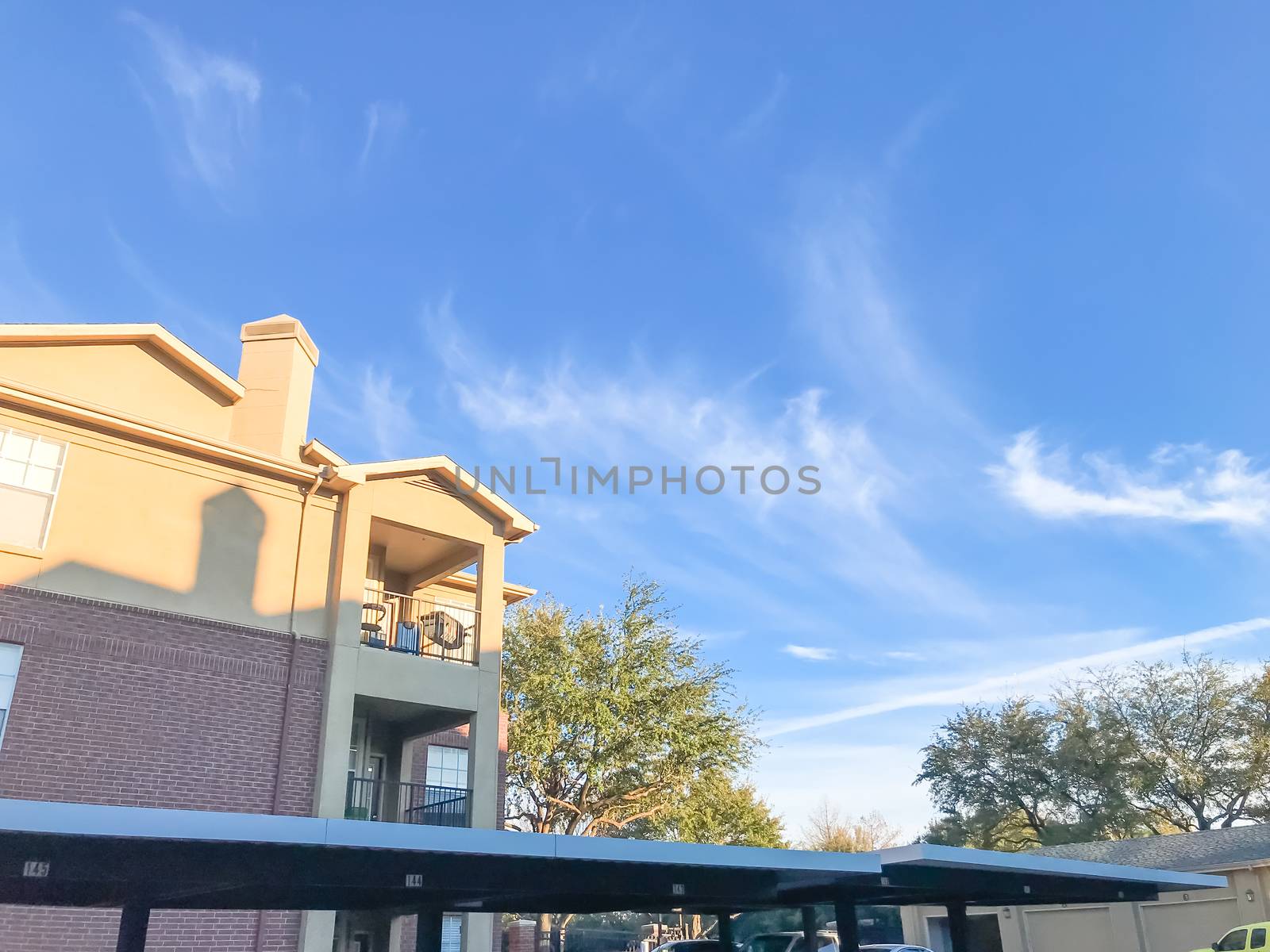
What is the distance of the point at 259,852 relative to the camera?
8188mm

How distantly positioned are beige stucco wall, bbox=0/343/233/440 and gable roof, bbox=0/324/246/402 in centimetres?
8

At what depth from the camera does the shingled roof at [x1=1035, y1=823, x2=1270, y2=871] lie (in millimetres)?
26156

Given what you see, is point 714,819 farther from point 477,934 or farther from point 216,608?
point 216,608

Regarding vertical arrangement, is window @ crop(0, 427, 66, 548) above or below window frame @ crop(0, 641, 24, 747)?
above

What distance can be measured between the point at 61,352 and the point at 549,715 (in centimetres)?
2039

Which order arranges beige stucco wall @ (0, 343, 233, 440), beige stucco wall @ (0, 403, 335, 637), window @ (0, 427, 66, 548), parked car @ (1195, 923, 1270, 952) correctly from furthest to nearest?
parked car @ (1195, 923, 1270, 952), beige stucco wall @ (0, 343, 233, 440), beige stucco wall @ (0, 403, 335, 637), window @ (0, 427, 66, 548)

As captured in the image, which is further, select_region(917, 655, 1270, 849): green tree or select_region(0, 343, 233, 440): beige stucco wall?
select_region(917, 655, 1270, 849): green tree

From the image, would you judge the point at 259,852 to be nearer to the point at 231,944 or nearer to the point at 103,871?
the point at 103,871

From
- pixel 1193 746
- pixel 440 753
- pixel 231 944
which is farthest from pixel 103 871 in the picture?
pixel 1193 746

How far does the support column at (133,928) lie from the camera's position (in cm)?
882

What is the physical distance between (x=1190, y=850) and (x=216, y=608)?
27481mm

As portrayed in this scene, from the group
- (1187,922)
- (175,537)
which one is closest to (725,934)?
(175,537)

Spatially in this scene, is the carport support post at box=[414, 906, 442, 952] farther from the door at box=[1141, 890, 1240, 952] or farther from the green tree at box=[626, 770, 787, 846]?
the door at box=[1141, 890, 1240, 952]

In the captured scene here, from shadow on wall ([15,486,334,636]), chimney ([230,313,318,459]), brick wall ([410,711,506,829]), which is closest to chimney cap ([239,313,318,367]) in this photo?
chimney ([230,313,318,459])
